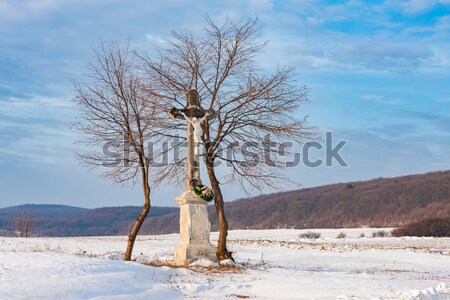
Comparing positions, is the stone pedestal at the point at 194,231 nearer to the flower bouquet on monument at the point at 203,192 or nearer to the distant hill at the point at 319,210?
the flower bouquet on monument at the point at 203,192

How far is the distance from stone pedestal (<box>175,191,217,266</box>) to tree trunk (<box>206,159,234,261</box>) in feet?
4.27

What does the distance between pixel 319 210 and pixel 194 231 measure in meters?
104

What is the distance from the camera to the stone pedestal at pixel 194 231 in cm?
1652

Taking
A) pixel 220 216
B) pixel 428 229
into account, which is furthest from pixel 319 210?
pixel 220 216

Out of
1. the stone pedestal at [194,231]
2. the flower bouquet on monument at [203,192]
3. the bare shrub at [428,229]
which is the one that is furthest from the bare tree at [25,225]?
the flower bouquet on monument at [203,192]

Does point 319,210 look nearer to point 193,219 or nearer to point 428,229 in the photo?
point 428,229

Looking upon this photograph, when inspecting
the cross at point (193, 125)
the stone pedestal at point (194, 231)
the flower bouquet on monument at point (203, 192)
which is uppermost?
the cross at point (193, 125)

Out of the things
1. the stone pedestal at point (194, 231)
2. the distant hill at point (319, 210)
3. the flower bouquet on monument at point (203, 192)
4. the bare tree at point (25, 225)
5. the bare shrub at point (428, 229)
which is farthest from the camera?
the distant hill at point (319, 210)

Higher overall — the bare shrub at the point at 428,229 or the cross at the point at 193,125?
the cross at the point at 193,125

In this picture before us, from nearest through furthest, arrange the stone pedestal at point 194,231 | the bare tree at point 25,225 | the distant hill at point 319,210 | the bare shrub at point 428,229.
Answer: the stone pedestal at point 194,231
the bare tree at point 25,225
the bare shrub at point 428,229
the distant hill at point 319,210

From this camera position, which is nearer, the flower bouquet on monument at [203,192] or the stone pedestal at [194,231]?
the stone pedestal at [194,231]

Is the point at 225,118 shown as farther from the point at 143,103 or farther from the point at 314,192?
the point at 314,192

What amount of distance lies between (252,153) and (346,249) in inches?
442

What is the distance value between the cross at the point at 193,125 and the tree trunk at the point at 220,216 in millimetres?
1211
